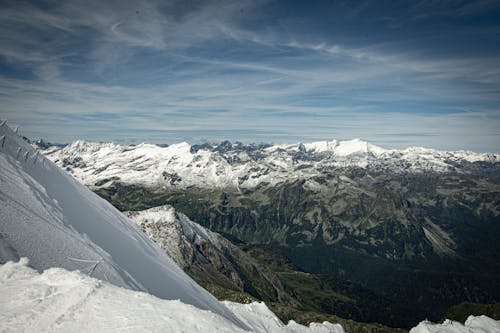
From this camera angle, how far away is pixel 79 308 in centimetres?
1435

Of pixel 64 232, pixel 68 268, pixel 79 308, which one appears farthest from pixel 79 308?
pixel 64 232

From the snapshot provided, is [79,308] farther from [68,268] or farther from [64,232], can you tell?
[64,232]

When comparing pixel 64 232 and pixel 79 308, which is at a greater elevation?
pixel 64 232

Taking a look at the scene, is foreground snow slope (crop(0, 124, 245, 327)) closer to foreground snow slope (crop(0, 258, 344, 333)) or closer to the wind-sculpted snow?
foreground snow slope (crop(0, 258, 344, 333))

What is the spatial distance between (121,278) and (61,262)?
3854mm

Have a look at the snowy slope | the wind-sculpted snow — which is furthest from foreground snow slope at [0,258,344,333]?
the wind-sculpted snow

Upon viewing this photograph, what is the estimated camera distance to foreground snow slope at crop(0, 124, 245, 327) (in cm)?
1748

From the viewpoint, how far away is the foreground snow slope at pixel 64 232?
17.5 meters

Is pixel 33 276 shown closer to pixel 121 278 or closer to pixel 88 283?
pixel 88 283

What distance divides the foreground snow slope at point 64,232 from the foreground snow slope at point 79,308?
1.92m

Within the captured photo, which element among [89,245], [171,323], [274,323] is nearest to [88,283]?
[171,323]

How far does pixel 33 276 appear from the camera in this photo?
15.5 metres

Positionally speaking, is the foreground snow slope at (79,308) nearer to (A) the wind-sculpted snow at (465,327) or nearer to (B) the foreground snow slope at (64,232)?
(B) the foreground snow slope at (64,232)

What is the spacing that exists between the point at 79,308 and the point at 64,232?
7128mm
